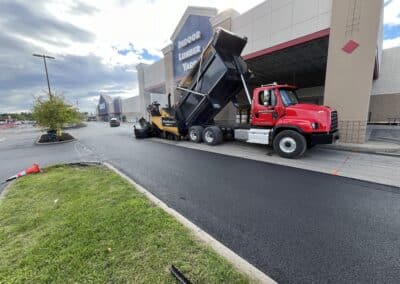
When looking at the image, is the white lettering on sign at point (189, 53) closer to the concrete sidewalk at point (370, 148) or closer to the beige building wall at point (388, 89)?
the concrete sidewalk at point (370, 148)

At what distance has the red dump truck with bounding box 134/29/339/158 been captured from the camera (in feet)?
21.5

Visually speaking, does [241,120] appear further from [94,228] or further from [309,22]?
[94,228]

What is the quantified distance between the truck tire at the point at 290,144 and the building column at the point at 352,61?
332 cm

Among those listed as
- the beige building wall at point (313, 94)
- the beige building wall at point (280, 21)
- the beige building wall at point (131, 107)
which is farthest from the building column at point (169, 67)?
the beige building wall at point (131, 107)

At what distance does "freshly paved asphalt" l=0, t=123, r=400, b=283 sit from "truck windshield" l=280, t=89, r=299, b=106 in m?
2.80

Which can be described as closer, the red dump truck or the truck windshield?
the red dump truck

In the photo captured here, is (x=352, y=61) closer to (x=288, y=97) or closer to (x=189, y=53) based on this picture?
(x=288, y=97)

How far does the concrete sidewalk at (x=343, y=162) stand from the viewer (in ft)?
16.1

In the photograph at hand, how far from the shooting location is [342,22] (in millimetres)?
7707

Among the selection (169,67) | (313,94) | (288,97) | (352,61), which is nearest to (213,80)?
(288,97)

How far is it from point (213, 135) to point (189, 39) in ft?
36.9

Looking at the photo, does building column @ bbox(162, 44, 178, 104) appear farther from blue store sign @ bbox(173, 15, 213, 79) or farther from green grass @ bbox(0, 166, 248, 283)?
green grass @ bbox(0, 166, 248, 283)

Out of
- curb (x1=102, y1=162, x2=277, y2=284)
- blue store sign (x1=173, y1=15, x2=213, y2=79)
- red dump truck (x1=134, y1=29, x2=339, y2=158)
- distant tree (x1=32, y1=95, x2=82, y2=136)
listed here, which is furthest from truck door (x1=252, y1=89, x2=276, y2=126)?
distant tree (x1=32, y1=95, x2=82, y2=136)

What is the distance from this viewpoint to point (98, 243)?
8.13ft
